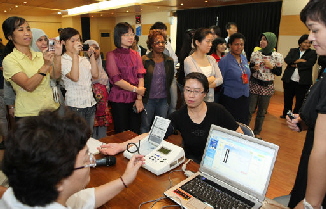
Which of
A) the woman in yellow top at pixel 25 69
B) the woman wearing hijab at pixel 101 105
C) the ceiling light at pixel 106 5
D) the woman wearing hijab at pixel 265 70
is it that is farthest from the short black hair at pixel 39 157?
the ceiling light at pixel 106 5

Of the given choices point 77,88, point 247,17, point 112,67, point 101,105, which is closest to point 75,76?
point 77,88

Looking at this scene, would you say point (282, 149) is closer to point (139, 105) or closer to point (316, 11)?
point (139, 105)

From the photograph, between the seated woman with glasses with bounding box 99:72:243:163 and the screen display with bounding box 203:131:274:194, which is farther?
the seated woman with glasses with bounding box 99:72:243:163

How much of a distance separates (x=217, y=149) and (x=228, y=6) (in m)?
8.39

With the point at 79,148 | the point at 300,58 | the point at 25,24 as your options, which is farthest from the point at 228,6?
the point at 79,148

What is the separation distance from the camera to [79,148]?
82cm

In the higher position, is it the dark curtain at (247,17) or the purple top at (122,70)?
the dark curtain at (247,17)

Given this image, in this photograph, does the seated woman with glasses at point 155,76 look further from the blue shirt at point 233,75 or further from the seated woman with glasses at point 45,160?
the seated woman with glasses at point 45,160

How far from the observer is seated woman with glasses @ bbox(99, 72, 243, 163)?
1.77 metres

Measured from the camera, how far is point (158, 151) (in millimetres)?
1496

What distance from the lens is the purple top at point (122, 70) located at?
252cm

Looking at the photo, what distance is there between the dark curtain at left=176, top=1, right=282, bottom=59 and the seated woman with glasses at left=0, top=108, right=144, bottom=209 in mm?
6694

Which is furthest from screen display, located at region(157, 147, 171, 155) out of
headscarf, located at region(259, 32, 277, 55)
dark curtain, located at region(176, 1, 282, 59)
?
dark curtain, located at region(176, 1, 282, 59)

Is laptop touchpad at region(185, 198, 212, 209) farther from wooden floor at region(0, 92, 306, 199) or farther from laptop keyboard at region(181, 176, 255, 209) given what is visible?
wooden floor at region(0, 92, 306, 199)
